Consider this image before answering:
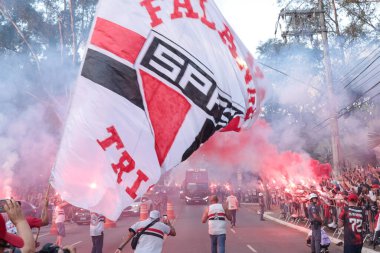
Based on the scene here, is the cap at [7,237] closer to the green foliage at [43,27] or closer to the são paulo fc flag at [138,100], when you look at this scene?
the são paulo fc flag at [138,100]

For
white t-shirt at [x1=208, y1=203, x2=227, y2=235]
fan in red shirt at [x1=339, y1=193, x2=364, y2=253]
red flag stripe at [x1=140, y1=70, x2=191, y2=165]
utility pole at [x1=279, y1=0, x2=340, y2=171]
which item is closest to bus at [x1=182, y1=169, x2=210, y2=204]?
utility pole at [x1=279, y1=0, x2=340, y2=171]

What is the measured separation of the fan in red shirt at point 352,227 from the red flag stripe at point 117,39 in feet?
19.2

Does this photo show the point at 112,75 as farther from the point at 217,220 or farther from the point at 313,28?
the point at 313,28

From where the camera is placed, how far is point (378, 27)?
1000 inches

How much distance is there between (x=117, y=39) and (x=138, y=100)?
1.72ft

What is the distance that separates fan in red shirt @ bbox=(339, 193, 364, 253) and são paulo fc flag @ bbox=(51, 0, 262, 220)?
15.3 ft

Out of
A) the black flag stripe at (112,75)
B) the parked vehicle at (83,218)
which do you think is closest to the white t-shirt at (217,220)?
the black flag stripe at (112,75)

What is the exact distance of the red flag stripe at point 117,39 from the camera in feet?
11.5

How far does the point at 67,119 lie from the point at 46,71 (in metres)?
23.6

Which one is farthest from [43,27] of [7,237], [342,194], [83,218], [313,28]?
[7,237]

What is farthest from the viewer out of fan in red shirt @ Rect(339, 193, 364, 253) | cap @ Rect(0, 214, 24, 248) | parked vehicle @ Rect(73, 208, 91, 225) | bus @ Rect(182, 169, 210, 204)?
bus @ Rect(182, 169, 210, 204)

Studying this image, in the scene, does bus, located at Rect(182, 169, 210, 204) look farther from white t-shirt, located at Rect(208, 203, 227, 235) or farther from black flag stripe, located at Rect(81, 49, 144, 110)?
black flag stripe, located at Rect(81, 49, 144, 110)

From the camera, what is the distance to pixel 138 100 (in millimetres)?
3604

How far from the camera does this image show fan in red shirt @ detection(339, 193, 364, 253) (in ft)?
25.4
